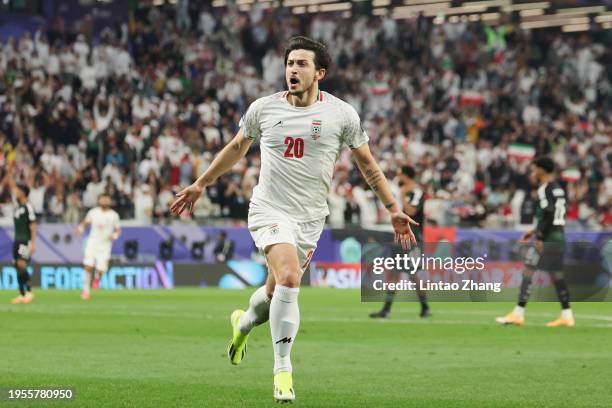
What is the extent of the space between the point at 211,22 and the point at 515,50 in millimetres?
12160

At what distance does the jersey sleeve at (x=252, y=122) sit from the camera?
9.84 meters

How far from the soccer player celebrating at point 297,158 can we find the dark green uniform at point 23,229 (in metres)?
15.0

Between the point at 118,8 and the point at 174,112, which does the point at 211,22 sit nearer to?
the point at 118,8

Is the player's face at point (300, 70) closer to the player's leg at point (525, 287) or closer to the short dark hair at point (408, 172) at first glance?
the player's leg at point (525, 287)

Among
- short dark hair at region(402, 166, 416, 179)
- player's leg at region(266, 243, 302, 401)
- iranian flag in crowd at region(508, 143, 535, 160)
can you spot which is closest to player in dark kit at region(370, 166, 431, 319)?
short dark hair at region(402, 166, 416, 179)

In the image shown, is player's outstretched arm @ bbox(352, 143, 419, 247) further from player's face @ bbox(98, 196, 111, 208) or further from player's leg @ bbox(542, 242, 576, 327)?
player's face @ bbox(98, 196, 111, 208)

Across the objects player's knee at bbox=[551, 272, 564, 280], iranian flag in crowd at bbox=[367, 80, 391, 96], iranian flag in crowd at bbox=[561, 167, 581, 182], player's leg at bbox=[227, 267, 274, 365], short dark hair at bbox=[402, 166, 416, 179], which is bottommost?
player's knee at bbox=[551, 272, 564, 280]

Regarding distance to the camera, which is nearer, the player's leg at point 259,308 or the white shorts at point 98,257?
the player's leg at point 259,308

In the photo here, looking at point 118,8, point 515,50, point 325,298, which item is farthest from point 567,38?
point 325,298

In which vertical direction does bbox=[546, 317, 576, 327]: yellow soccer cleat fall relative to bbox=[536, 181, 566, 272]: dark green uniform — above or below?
below

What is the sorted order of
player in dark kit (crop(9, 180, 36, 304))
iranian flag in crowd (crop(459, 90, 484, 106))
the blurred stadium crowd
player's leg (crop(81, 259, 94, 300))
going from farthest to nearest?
iranian flag in crowd (crop(459, 90, 484, 106)) → the blurred stadium crowd → player's leg (crop(81, 259, 94, 300)) → player in dark kit (crop(9, 180, 36, 304))

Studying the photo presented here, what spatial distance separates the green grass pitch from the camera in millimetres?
9891

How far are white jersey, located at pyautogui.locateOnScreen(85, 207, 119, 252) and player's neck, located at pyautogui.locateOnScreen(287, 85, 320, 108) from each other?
17759 millimetres

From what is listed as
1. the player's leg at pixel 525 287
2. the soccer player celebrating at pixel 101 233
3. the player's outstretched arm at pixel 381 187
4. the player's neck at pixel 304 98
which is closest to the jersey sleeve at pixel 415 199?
the player's leg at pixel 525 287
